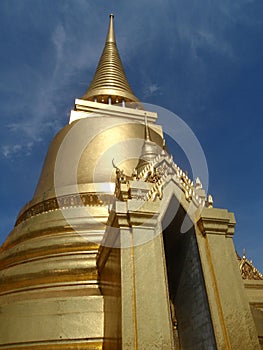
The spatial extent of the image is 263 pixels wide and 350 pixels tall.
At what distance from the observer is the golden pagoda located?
4.15 metres

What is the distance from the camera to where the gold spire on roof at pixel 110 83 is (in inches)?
545

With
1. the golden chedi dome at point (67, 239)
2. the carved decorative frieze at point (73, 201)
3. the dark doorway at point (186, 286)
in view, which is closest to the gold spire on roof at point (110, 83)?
the golden chedi dome at point (67, 239)

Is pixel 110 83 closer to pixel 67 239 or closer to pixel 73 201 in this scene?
pixel 73 201

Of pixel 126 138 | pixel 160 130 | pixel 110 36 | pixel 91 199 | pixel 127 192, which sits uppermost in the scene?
pixel 110 36

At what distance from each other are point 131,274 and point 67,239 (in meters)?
2.73

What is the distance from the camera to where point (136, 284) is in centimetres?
414

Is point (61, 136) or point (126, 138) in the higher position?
point (61, 136)

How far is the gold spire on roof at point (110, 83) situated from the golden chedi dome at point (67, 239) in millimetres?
1559

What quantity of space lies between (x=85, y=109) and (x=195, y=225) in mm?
8368

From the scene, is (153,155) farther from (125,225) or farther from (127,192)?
(125,225)

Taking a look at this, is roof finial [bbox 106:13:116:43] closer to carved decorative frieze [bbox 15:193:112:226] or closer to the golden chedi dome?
the golden chedi dome

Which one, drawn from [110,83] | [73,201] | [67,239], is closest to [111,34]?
[110,83]

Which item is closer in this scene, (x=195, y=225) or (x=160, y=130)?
(x=195, y=225)

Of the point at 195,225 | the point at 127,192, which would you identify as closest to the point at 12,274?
the point at 127,192
